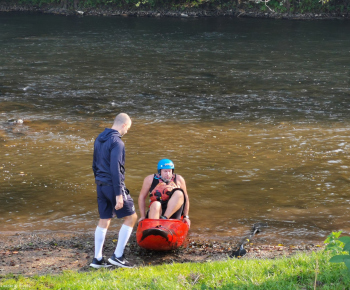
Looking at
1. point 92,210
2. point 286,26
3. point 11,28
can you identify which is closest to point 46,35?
point 11,28

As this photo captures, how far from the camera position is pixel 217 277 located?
5594 millimetres

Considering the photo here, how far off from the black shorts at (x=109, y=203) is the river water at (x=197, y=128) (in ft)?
5.95

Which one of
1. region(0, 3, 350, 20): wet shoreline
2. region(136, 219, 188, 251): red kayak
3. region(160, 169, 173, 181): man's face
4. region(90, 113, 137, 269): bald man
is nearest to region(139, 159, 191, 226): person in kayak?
region(160, 169, 173, 181): man's face

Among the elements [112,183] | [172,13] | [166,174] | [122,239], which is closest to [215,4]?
[172,13]

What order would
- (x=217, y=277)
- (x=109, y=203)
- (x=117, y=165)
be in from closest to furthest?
(x=217, y=277)
(x=117, y=165)
(x=109, y=203)

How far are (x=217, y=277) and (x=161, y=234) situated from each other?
1.76 metres

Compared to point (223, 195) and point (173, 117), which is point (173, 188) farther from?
point (173, 117)

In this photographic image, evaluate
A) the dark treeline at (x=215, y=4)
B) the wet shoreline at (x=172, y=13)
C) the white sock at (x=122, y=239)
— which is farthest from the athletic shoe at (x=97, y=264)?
the wet shoreline at (x=172, y=13)

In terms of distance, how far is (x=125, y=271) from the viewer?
6223mm

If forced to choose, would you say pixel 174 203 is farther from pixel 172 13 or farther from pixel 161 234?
pixel 172 13

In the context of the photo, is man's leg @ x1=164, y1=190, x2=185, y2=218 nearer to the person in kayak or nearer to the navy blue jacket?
the person in kayak

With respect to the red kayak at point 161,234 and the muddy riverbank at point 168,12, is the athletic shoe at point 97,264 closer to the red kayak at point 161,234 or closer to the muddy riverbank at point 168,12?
the red kayak at point 161,234

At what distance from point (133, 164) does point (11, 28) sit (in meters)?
34.4

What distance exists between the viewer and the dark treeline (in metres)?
49.7
